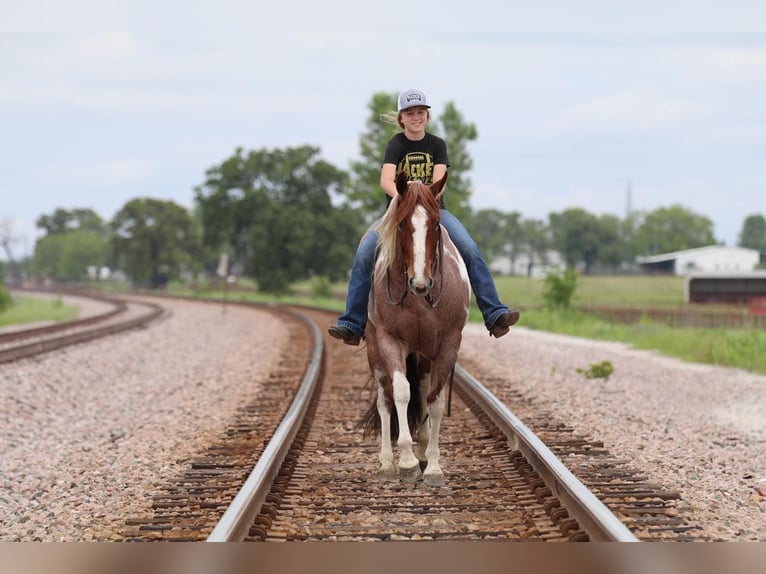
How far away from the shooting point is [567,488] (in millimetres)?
5191

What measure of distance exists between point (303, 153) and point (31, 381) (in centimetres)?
5450

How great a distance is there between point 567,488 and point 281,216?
5865cm

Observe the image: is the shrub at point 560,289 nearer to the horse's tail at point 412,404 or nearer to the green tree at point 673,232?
the horse's tail at point 412,404

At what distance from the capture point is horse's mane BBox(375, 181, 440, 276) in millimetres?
5938

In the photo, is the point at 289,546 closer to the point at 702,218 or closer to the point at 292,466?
the point at 292,466

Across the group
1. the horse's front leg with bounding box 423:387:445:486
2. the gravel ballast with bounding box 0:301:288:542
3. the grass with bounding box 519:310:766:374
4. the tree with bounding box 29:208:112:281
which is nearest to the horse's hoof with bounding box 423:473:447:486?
the horse's front leg with bounding box 423:387:445:486

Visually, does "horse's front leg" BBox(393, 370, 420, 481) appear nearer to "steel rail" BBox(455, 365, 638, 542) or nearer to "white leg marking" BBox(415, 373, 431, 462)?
"white leg marking" BBox(415, 373, 431, 462)

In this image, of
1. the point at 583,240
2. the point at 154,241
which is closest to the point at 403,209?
the point at 154,241

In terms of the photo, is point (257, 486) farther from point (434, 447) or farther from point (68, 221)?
point (68, 221)

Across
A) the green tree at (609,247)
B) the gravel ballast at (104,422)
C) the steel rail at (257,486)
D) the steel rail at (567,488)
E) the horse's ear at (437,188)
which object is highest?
the green tree at (609,247)

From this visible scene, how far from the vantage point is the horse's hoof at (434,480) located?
6164 mm

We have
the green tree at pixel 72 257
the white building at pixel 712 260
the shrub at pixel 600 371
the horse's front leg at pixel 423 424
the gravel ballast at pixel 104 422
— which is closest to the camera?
the gravel ballast at pixel 104 422

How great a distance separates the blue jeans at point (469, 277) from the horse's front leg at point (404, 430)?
2.21 ft

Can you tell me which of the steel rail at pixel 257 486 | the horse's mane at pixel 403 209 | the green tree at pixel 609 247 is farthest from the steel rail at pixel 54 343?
the green tree at pixel 609 247
